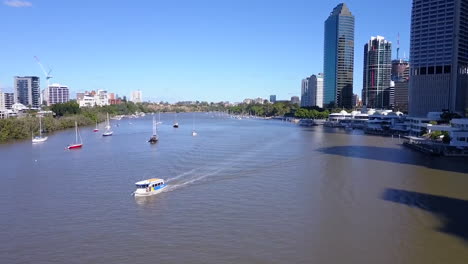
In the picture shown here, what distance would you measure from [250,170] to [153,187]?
5.37 metres

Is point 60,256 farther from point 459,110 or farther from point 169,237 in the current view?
point 459,110

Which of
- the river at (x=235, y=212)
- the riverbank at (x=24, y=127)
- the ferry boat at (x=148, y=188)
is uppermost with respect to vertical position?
the riverbank at (x=24, y=127)

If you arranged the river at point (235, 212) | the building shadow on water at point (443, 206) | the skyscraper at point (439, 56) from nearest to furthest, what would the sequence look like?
1. the river at point (235, 212)
2. the building shadow on water at point (443, 206)
3. the skyscraper at point (439, 56)

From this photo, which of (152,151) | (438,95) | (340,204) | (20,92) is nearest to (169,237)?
(340,204)

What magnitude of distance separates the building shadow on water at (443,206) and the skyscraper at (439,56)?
33415 mm

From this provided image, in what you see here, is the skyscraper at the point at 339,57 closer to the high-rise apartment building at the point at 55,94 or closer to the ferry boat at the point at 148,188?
the high-rise apartment building at the point at 55,94

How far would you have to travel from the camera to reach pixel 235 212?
1098 cm

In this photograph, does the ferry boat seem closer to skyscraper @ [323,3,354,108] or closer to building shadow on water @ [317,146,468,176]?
building shadow on water @ [317,146,468,176]

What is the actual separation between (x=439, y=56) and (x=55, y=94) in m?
93.4

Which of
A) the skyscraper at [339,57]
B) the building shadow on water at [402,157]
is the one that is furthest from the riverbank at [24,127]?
the skyscraper at [339,57]

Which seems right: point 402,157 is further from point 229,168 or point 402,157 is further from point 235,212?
point 235,212

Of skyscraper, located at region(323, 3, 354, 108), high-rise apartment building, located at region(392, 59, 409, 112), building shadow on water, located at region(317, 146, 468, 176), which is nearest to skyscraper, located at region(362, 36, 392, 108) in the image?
high-rise apartment building, located at region(392, 59, 409, 112)

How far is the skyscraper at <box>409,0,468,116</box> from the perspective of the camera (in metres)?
42.1

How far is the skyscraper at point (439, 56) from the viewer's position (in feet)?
138
